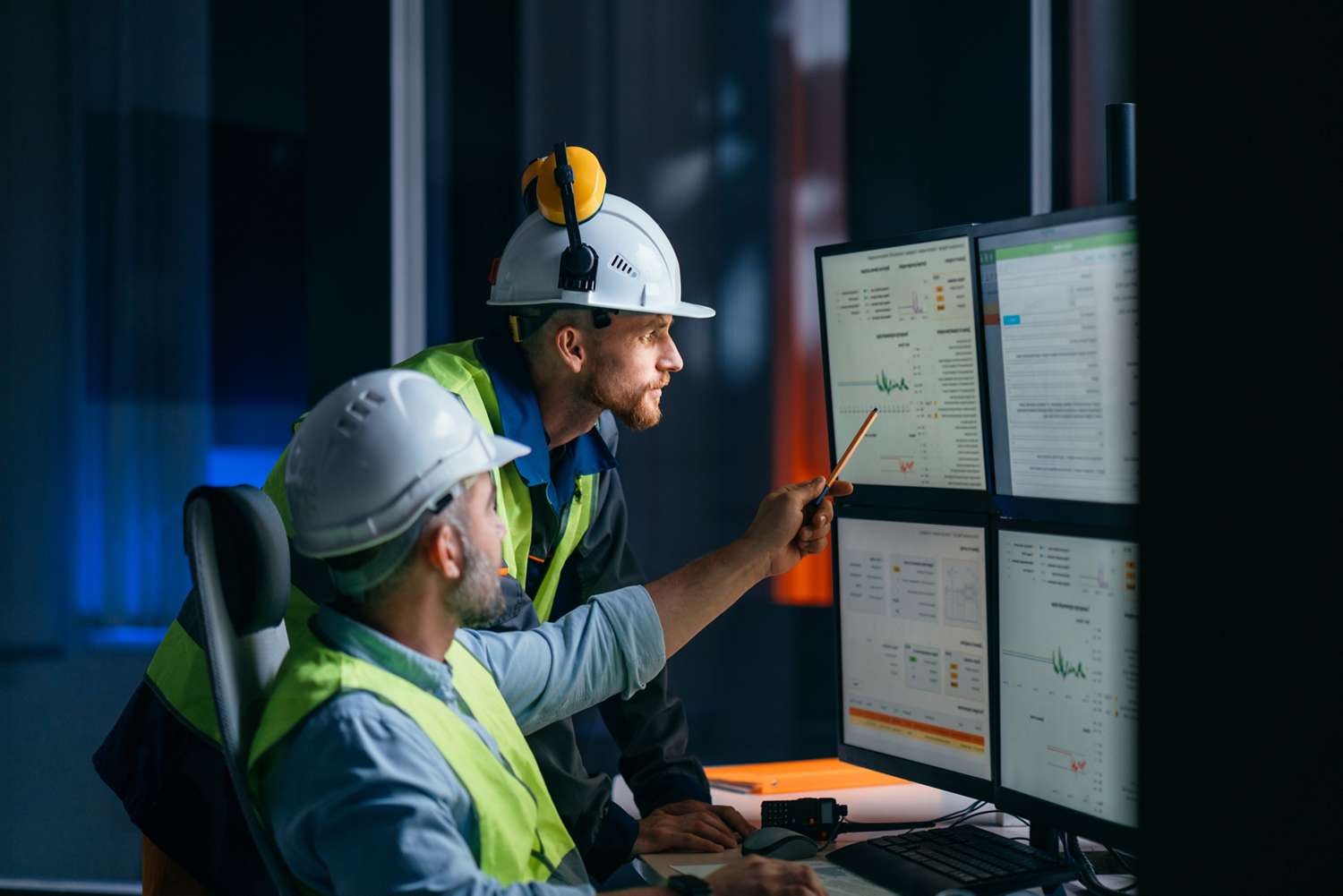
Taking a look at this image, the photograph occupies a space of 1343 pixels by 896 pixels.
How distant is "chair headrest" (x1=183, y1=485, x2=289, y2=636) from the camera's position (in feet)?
4.09

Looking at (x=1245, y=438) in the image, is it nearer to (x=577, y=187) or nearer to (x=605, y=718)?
(x=577, y=187)

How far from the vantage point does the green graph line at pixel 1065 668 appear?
1.40 meters

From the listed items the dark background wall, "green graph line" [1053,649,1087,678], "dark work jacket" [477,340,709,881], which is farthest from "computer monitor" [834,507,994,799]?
the dark background wall

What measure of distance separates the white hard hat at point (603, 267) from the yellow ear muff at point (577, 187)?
0.10 ft

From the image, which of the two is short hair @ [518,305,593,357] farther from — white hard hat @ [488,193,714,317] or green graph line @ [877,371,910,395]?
green graph line @ [877,371,910,395]

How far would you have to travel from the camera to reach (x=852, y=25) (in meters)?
3.42

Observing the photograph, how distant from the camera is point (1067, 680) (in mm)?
1417

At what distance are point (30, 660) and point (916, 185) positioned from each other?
266 centimetres

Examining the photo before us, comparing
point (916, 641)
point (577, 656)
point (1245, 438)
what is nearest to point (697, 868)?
point (577, 656)

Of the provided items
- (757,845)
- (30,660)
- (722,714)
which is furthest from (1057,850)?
(30,660)

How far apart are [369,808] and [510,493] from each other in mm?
→ 810

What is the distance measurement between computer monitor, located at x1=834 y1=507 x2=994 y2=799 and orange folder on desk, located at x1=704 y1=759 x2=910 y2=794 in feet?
0.81

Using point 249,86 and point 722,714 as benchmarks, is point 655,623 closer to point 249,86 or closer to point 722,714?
point 722,714

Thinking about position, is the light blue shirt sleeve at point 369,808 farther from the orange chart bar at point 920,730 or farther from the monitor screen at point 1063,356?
the monitor screen at point 1063,356
